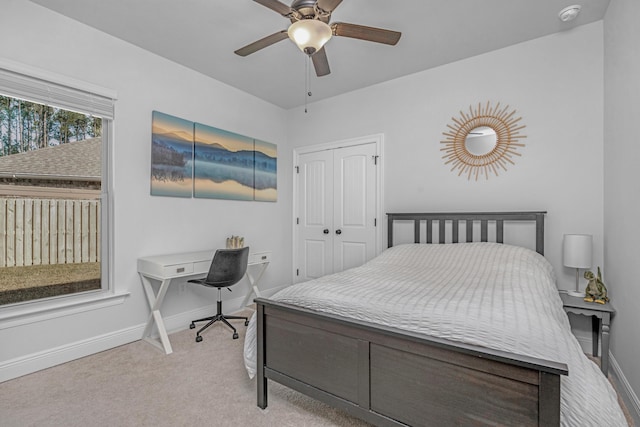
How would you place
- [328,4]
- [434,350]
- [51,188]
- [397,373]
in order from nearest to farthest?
[434,350] < [397,373] < [328,4] < [51,188]

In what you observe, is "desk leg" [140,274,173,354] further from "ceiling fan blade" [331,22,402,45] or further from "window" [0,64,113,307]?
"ceiling fan blade" [331,22,402,45]

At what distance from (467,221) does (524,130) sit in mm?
955

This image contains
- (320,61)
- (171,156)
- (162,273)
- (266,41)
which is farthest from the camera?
(171,156)

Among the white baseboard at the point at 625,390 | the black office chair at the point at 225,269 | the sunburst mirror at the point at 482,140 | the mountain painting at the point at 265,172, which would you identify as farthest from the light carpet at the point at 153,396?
the sunburst mirror at the point at 482,140

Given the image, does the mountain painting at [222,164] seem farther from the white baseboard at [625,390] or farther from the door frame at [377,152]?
the white baseboard at [625,390]

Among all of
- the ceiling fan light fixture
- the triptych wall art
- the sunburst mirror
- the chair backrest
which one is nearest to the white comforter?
the sunburst mirror

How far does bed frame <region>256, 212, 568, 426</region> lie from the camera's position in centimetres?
108

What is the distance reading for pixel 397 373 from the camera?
1.37 metres

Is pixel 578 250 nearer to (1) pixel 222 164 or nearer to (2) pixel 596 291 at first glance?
(2) pixel 596 291

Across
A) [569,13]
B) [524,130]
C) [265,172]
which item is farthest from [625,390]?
[265,172]

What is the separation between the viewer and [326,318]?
62.0 inches

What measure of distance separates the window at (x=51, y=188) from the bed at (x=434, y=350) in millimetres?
1765

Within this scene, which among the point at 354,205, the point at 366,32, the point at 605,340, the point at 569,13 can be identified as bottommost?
the point at 605,340

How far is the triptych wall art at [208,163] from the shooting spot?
308 centimetres
